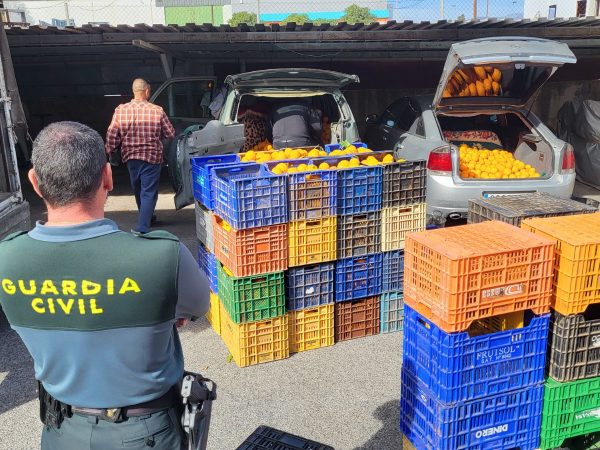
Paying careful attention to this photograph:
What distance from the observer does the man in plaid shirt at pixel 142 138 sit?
6535 mm

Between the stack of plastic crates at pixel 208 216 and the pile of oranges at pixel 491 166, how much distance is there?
2658 mm

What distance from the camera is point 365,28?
385 inches

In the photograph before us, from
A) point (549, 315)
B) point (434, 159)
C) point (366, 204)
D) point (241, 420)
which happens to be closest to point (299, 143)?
point (434, 159)

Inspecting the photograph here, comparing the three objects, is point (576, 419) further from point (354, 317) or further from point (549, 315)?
point (354, 317)

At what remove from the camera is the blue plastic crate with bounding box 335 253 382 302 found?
15.5 ft

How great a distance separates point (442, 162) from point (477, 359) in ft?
11.8

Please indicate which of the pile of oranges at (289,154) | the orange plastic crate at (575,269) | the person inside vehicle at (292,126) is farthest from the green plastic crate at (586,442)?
the person inside vehicle at (292,126)

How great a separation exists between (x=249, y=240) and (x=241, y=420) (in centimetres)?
128

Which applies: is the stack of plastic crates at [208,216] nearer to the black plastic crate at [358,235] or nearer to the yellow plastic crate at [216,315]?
the yellow plastic crate at [216,315]

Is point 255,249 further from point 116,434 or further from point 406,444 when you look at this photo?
point 116,434

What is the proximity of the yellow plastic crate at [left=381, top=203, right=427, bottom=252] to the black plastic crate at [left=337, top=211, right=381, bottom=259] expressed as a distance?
0.06 metres

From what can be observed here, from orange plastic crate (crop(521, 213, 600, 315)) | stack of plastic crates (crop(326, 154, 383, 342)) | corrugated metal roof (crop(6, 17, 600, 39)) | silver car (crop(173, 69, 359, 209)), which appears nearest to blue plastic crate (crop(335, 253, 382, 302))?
stack of plastic crates (crop(326, 154, 383, 342))

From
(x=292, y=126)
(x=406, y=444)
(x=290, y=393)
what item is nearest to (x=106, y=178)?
(x=406, y=444)

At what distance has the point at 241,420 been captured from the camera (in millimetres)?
3689
